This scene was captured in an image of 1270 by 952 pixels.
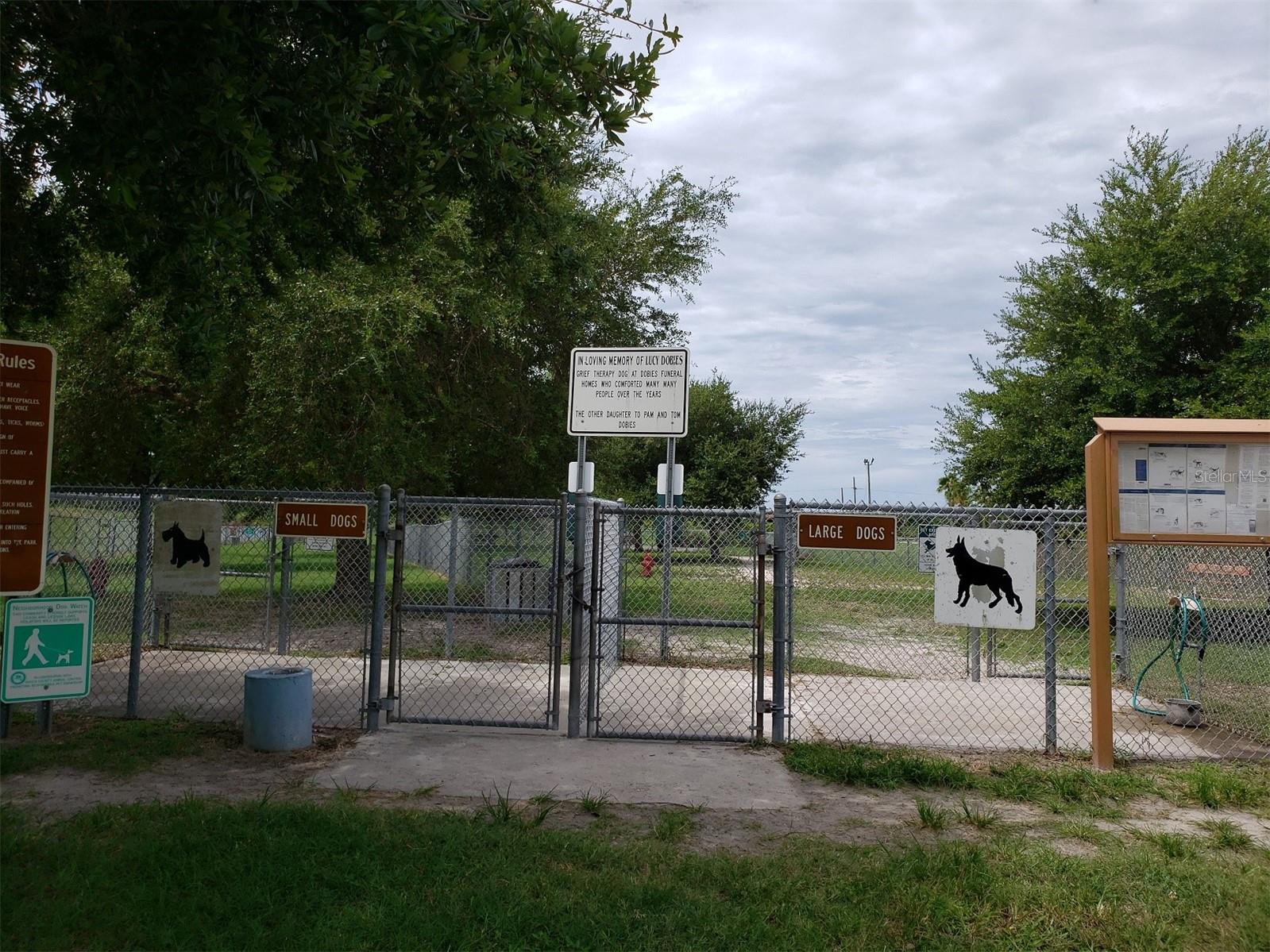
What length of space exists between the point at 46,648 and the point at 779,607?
503 cm

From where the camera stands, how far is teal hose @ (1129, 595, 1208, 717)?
319 inches

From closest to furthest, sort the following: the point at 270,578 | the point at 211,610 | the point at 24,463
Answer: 1. the point at 24,463
2. the point at 270,578
3. the point at 211,610

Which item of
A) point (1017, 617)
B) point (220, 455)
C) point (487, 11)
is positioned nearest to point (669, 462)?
point (1017, 617)

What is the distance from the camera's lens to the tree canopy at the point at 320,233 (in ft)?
20.0

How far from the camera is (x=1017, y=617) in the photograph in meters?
7.22

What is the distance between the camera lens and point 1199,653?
27.5 ft

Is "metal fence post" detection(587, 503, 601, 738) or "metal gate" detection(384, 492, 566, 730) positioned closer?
"metal fence post" detection(587, 503, 601, 738)

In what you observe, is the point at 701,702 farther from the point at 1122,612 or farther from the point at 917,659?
the point at 1122,612

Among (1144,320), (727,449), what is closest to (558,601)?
(1144,320)

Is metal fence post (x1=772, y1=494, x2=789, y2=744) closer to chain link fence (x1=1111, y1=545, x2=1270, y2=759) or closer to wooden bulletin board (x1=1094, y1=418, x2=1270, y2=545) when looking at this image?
wooden bulletin board (x1=1094, y1=418, x2=1270, y2=545)

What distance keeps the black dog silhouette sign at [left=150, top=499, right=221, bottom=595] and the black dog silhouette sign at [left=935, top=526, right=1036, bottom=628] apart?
19.8 feet

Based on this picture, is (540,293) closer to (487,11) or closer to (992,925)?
(487,11)

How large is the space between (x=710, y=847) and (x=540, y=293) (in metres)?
11.4

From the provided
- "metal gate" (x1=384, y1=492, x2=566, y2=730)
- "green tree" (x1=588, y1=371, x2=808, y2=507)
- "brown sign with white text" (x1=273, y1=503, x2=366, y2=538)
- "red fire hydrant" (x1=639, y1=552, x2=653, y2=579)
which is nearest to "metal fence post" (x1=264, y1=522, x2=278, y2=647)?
"brown sign with white text" (x1=273, y1=503, x2=366, y2=538)
